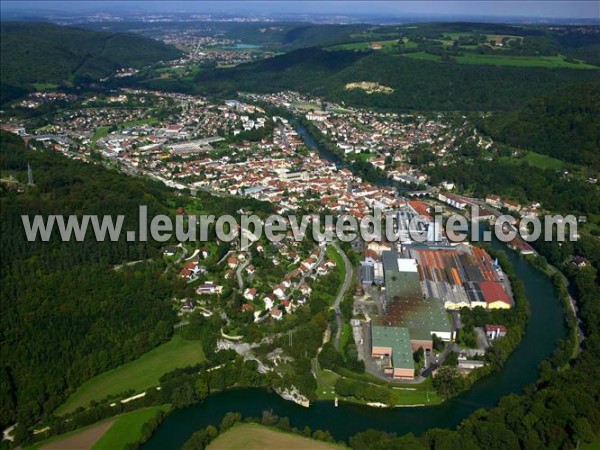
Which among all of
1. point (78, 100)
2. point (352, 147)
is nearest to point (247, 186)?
point (352, 147)

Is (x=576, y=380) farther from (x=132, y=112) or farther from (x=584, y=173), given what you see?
(x=132, y=112)

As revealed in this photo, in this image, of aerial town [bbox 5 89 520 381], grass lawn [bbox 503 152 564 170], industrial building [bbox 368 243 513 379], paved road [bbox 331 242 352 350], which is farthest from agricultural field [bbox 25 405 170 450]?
grass lawn [bbox 503 152 564 170]

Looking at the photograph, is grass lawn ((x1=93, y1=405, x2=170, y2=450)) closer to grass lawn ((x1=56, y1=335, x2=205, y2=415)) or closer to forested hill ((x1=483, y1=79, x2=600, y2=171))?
grass lawn ((x1=56, y1=335, x2=205, y2=415))

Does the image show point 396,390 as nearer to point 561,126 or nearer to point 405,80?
point 561,126

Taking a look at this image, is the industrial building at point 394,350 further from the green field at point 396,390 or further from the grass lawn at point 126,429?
the grass lawn at point 126,429

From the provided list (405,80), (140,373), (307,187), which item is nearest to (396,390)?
(140,373)
